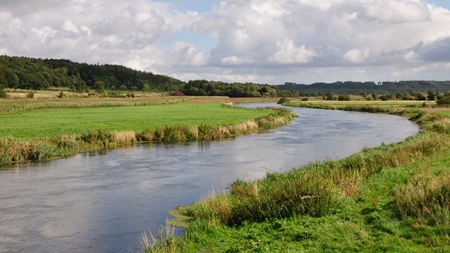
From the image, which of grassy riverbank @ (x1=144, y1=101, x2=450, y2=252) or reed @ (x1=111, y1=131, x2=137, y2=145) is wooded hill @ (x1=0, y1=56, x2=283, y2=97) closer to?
reed @ (x1=111, y1=131, x2=137, y2=145)

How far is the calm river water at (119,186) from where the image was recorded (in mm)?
13445

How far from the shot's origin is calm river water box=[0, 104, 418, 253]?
13445 mm

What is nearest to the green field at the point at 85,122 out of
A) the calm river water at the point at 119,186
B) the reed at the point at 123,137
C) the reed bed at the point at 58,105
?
the reed at the point at 123,137

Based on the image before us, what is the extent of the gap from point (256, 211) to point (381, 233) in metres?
Result: 3.75

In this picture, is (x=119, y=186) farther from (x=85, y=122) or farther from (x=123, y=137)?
(x=85, y=122)

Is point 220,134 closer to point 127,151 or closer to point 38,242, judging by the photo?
point 127,151

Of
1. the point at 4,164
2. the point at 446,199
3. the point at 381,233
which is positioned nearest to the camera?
the point at 381,233

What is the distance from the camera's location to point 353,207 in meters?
12.9

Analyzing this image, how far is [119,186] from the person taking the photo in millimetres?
20453

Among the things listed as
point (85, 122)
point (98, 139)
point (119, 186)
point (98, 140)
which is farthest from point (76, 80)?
point (119, 186)

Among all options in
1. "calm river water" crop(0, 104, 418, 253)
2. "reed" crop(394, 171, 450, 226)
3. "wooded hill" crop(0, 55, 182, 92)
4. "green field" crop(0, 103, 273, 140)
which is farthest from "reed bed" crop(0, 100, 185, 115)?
"reed" crop(394, 171, 450, 226)

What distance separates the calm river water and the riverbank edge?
148 centimetres

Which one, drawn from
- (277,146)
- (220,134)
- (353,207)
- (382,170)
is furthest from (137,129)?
(353,207)

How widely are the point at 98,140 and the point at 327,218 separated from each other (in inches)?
1009
